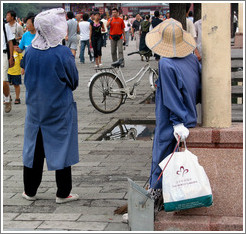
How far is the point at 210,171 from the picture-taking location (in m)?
4.79

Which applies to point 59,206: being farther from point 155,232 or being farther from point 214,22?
point 214,22

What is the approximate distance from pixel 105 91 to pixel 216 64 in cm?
602

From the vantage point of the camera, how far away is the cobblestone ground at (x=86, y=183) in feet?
16.9

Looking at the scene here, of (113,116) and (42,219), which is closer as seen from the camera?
(42,219)

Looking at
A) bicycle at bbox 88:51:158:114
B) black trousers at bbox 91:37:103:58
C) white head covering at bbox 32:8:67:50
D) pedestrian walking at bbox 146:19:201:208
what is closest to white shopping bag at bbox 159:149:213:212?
pedestrian walking at bbox 146:19:201:208

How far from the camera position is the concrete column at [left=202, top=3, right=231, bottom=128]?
4836mm

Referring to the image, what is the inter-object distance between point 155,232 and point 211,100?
3.89 ft

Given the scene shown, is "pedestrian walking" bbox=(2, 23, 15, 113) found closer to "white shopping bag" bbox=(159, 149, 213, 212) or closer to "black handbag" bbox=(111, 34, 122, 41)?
"white shopping bag" bbox=(159, 149, 213, 212)

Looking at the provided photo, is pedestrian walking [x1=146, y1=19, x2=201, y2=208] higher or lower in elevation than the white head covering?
lower

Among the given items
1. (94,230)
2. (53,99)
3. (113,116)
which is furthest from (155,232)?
(113,116)

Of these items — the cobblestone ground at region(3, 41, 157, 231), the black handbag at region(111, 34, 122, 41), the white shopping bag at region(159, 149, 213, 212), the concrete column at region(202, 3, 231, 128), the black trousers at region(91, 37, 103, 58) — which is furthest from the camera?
the black trousers at region(91, 37, 103, 58)

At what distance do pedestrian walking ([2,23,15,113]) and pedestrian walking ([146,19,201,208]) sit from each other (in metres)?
6.38

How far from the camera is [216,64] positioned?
487 cm

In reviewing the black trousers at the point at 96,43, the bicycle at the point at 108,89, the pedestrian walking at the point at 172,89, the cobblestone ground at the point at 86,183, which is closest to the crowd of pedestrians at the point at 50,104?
the cobblestone ground at the point at 86,183
